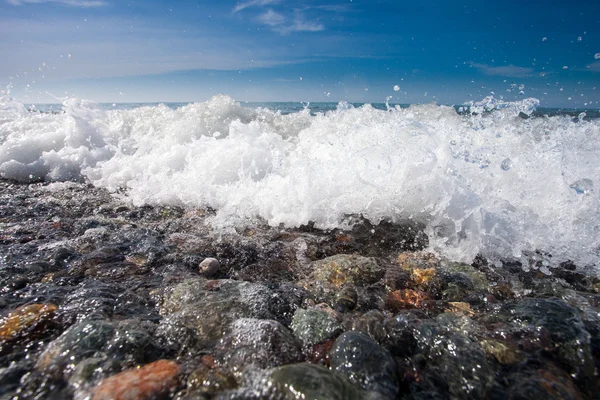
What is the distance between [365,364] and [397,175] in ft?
8.52

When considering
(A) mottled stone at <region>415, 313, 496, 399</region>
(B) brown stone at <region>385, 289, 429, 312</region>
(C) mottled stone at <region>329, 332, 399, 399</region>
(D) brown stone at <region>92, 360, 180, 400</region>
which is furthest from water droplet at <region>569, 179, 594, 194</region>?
(D) brown stone at <region>92, 360, 180, 400</region>

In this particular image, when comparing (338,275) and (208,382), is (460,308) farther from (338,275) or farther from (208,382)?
(208,382)

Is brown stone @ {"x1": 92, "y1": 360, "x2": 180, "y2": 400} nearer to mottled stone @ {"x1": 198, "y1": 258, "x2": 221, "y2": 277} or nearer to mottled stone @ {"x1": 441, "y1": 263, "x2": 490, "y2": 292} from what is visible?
mottled stone @ {"x1": 198, "y1": 258, "x2": 221, "y2": 277}

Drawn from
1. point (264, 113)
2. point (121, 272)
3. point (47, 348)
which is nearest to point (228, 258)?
point (121, 272)

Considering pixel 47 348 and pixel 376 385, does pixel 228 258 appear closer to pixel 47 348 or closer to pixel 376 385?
pixel 47 348

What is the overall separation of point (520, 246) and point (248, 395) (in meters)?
2.86

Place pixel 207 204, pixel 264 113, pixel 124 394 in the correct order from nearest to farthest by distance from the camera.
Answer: pixel 124 394
pixel 207 204
pixel 264 113

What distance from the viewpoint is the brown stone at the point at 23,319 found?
1.68 m

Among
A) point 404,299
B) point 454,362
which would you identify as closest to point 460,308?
point 404,299

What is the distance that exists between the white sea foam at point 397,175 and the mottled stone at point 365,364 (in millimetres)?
1681

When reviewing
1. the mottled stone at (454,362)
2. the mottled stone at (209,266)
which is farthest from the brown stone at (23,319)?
the mottled stone at (454,362)

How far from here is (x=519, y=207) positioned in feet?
11.7

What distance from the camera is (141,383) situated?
134 cm

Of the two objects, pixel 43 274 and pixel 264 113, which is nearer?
pixel 43 274
